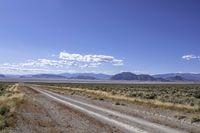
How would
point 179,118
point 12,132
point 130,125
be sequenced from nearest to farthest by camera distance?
point 12,132
point 130,125
point 179,118

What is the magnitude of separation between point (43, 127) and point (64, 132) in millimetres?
2134

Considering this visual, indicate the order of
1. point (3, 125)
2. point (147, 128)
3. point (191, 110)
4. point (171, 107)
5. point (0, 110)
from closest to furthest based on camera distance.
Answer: point (3, 125) < point (147, 128) < point (0, 110) < point (191, 110) < point (171, 107)

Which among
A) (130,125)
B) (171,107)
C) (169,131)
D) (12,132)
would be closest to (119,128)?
(130,125)

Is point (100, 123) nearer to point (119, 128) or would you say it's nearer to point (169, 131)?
point (119, 128)

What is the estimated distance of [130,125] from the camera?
20.0 m

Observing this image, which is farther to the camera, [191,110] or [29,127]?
[191,110]

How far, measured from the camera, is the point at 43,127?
19.1 meters

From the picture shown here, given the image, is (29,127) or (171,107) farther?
(171,107)

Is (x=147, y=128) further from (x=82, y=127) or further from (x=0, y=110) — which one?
(x=0, y=110)

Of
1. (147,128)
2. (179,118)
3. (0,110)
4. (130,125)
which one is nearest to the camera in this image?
(147,128)

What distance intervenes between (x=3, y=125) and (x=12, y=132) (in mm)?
1268

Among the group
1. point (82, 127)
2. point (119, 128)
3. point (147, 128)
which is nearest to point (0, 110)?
point (82, 127)

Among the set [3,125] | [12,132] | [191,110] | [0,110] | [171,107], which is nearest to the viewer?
[12,132]

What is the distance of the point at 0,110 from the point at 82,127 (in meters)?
5.84
